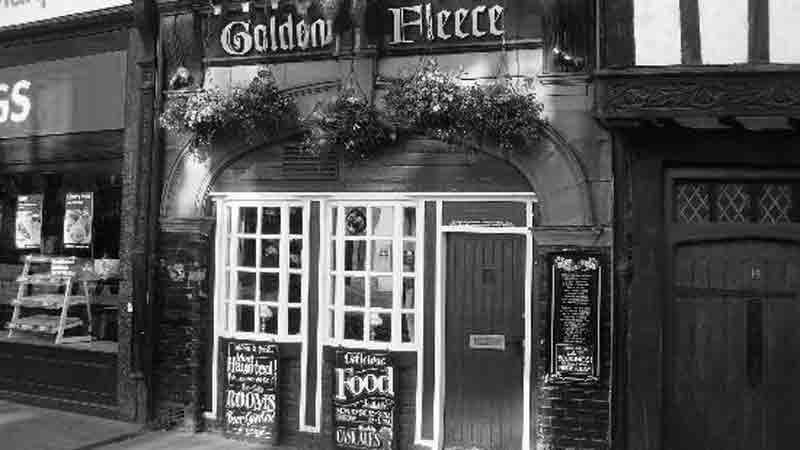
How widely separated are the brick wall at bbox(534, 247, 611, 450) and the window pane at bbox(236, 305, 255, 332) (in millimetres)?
2938

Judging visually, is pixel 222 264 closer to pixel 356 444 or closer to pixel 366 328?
pixel 366 328

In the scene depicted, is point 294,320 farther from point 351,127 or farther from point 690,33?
point 690,33

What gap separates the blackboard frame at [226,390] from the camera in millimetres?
7715

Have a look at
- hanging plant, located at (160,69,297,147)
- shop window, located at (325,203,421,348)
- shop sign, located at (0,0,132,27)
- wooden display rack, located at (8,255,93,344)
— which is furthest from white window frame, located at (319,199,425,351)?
shop sign, located at (0,0,132,27)

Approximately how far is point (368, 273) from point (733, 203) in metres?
3.26

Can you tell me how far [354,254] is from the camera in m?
7.65

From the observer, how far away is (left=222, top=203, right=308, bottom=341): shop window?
7820 mm

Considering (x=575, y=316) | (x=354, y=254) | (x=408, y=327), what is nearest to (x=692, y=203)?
(x=575, y=316)

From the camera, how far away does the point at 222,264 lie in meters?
8.09

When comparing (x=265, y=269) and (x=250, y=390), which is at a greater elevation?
(x=265, y=269)

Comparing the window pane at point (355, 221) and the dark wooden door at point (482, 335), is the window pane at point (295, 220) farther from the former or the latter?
the dark wooden door at point (482, 335)

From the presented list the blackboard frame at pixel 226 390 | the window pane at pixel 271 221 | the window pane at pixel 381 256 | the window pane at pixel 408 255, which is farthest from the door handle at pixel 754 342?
the window pane at pixel 271 221

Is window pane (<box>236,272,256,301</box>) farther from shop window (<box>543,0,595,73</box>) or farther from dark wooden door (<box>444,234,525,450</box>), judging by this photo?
shop window (<box>543,0,595,73</box>)

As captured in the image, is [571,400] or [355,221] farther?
[355,221]
